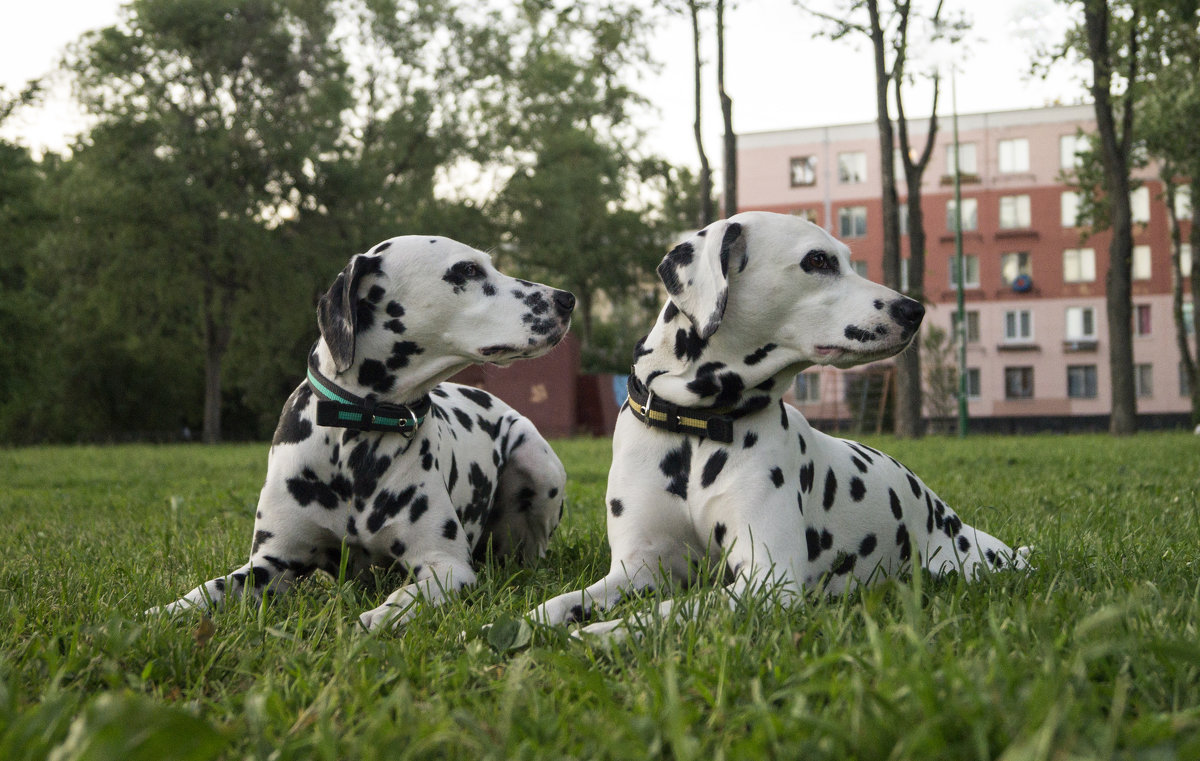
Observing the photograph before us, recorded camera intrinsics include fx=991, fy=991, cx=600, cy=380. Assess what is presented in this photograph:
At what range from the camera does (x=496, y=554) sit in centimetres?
523

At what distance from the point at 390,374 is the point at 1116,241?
832 inches

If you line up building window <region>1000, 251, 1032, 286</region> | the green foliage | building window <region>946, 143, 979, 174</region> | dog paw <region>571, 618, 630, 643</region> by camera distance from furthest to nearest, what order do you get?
1. building window <region>946, 143, 979, 174</region>
2. building window <region>1000, 251, 1032, 286</region>
3. the green foliage
4. dog paw <region>571, 618, 630, 643</region>

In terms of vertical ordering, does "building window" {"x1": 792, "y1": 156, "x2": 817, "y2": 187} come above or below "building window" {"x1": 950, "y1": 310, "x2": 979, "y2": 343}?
above

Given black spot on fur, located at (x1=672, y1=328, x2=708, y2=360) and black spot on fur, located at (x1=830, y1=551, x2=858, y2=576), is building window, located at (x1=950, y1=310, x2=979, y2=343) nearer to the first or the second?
black spot on fur, located at (x1=830, y1=551, x2=858, y2=576)

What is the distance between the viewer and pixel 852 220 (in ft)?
176

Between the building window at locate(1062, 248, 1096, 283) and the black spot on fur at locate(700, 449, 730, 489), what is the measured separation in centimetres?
5330

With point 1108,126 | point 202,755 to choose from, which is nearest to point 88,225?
point 1108,126

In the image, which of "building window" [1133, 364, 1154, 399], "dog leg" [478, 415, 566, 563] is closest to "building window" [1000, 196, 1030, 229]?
"building window" [1133, 364, 1154, 399]

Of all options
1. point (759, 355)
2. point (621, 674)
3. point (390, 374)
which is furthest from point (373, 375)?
point (621, 674)

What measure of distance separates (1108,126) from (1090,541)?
2002 cm

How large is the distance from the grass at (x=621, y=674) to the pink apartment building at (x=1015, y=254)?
152 feet

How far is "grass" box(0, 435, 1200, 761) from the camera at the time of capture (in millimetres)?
1700

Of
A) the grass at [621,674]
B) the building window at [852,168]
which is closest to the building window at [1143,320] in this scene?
the building window at [852,168]

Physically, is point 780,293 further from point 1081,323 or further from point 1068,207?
point 1068,207
